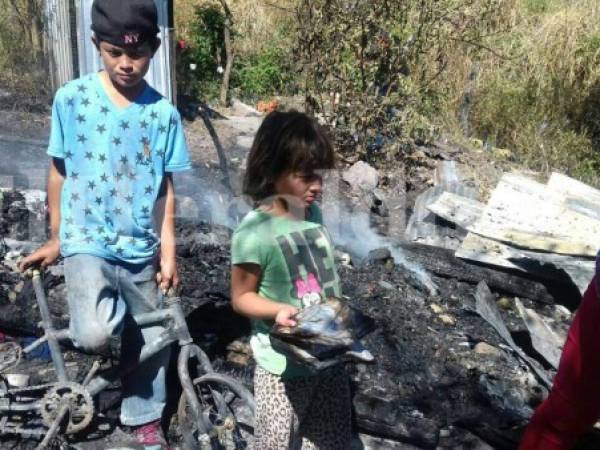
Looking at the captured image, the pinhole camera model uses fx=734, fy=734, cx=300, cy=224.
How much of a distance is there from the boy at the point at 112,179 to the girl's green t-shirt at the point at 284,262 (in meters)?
0.78

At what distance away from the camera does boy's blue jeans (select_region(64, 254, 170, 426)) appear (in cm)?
295

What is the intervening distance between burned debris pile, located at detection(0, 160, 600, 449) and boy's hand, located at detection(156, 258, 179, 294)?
36.4 inches

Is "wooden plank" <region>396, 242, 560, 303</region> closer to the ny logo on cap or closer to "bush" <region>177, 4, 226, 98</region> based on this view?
the ny logo on cap

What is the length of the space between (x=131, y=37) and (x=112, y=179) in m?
0.57

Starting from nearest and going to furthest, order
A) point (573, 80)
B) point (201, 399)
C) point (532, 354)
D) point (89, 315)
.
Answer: point (89, 315) < point (201, 399) < point (532, 354) < point (573, 80)

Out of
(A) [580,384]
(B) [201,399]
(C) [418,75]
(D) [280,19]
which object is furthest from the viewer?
(D) [280,19]

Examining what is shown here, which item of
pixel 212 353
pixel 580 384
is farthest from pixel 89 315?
pixel 580 384

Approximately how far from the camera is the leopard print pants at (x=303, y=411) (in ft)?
8.07

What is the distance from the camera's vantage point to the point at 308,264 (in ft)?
8.00

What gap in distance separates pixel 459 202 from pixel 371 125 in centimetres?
215

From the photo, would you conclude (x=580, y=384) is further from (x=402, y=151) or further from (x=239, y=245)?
(x=402, y=151)

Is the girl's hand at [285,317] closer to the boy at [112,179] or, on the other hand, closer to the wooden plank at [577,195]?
the boy at [112,179]

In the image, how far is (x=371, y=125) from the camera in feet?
26.2

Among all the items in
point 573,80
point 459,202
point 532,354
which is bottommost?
Answer: point 532,354
